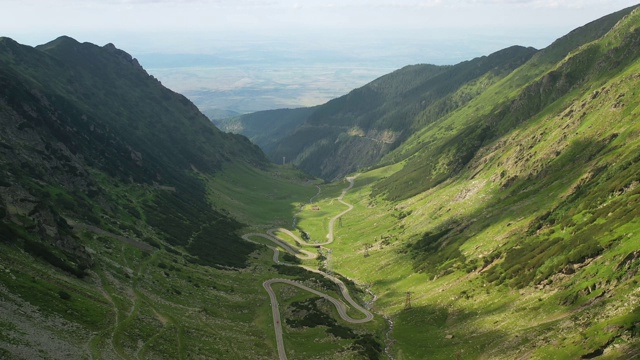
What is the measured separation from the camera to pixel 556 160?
182125 millimetres

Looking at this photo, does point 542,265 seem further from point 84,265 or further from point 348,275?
point 84,265

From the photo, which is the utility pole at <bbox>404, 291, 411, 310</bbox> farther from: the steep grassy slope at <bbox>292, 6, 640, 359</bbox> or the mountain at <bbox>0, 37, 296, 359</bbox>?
the mountain at <bbox>0, 37, 296, 359</bbox>

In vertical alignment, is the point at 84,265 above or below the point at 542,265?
above

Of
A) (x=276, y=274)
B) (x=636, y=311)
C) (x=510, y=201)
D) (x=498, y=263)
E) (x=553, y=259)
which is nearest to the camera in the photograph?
(x=636, y=311)

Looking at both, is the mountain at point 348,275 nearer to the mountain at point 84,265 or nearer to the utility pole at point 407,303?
the mountain at point 84,265

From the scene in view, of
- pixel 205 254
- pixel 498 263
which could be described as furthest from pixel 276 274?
pixel 498 263

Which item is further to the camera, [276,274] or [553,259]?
[276,274]

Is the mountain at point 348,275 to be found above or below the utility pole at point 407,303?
above

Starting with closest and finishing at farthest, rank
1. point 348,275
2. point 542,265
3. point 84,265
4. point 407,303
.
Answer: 1. point 84,265
2. point 542,265
3. point 407,303
4. point 348,275

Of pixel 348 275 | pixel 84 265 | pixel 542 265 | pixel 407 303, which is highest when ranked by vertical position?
pixel 84 265

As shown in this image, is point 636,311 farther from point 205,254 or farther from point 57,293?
point 205,254

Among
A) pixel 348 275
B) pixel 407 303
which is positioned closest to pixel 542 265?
pixel 407 303

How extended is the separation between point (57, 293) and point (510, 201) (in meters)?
147

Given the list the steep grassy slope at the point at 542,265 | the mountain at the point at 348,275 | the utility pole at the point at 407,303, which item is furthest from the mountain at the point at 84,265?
the steep grassy slope at the point at 542,265
